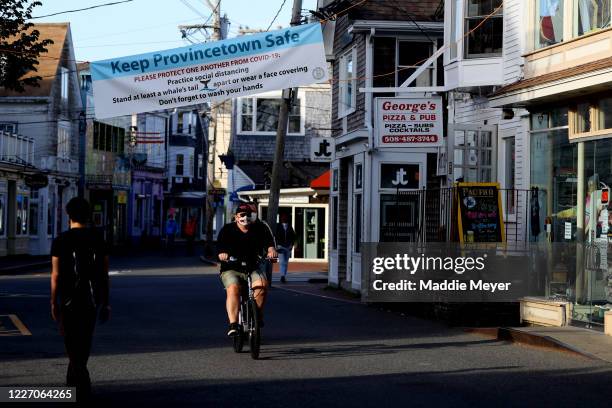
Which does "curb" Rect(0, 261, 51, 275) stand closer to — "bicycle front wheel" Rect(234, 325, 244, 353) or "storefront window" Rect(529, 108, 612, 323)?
"storefront window" Rect(529, 108, 612, 323)

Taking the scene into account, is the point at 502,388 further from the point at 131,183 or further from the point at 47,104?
the point at 131,183

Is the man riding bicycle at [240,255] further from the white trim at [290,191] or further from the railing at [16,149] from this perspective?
the railing at [16,149]

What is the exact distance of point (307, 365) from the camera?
12516mm

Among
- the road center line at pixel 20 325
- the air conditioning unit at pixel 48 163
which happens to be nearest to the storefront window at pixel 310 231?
the air conditioning unit at pixel 48 163

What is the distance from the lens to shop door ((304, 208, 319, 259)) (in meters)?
50.3

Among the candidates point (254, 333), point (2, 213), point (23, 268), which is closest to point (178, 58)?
point (254, 333)

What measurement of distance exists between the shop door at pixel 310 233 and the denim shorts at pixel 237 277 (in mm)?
36396

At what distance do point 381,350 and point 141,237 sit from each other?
68.9 meters

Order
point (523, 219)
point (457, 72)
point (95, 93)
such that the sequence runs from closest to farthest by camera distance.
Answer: point (95, 93), point (523, 219), point (457, 72)

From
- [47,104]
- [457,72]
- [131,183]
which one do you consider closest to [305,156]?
[47,104]

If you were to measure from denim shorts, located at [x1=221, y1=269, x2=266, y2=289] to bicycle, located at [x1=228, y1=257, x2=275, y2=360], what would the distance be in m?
0.05

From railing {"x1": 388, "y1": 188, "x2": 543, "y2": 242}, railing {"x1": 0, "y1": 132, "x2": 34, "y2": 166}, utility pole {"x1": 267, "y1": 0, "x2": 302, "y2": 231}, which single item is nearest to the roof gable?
railing {"x1": 0, "y1": 132, "x2": 34, "y2": 166}

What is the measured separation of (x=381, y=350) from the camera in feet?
46.9

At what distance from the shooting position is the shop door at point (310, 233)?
5028cm
